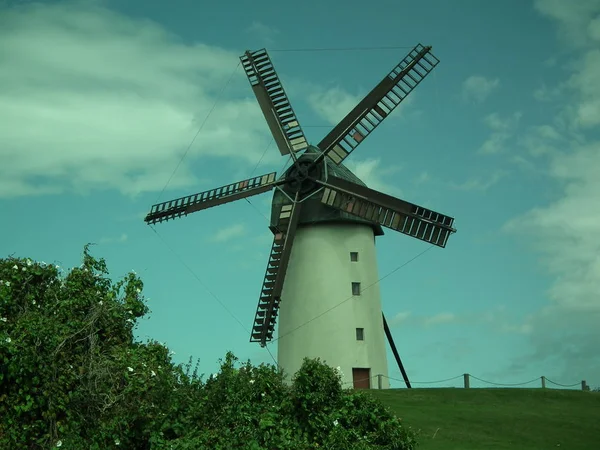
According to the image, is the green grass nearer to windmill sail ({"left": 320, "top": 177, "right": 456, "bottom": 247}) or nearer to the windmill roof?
windmill sail ({"left": 320, "top": 177, "right": 456, "bottom": 247})

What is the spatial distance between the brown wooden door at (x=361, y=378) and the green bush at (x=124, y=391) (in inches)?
449

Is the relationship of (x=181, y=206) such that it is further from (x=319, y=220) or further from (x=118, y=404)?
(x=118, y=404)

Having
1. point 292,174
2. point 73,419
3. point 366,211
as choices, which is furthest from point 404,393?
point 73,419

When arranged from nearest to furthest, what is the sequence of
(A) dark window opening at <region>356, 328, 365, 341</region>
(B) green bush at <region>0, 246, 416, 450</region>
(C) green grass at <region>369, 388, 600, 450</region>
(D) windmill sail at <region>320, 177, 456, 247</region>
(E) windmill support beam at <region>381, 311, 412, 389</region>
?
(B) green bush at <region>0, 246, 416, 450</region>
(C) green grass at <region>369, 388, 600, 450</region>
(D) windmill sail at <region>320, 177, 456, 247</region>
(A) dark window opening at <region>356, 328, 365, 341</region>
(E) windmill support beam at <region>381, 311, 412, 389</region>

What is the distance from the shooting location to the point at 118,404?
69.3 ft

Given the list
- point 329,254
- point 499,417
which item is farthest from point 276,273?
point 499,417

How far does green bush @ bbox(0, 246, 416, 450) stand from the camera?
18594 millimetres

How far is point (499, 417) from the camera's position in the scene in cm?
2842

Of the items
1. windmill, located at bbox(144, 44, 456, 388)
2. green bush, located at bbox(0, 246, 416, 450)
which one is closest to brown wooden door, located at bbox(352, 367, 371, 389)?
windmill, located at bbox(144, 44, 456, 388)

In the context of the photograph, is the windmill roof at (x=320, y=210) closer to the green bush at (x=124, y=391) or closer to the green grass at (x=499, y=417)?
the green grass at (x=499, y=417)

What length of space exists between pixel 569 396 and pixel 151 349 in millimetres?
18467

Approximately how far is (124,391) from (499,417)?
13270 mm

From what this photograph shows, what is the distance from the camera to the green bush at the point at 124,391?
18594 millimetres

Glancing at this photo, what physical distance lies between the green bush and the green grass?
5.51 m
